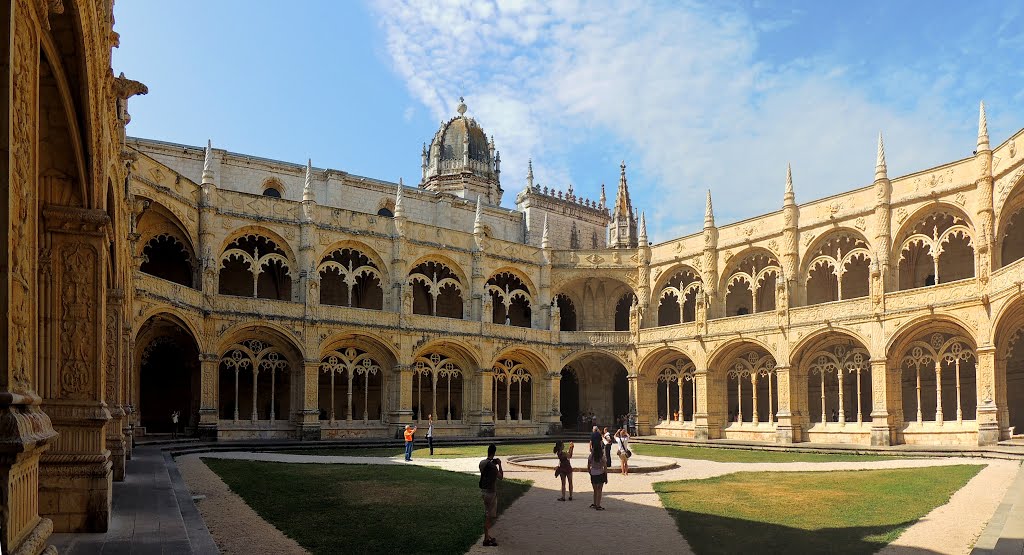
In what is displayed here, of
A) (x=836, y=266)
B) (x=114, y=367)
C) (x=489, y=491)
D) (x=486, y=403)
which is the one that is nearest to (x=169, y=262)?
(x=486, y=403)

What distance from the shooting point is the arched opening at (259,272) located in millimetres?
35469

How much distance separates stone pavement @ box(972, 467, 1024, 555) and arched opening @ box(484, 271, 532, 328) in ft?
93.6

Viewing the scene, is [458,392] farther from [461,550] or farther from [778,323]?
[461,550]

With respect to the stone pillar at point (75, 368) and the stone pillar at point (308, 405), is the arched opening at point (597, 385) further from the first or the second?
the stone pillar at point (75, 368)

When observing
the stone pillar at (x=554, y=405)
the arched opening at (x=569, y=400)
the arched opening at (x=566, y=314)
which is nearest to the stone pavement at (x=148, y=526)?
the stone pillar at (x=554, y=405)

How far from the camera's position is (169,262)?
115 ft

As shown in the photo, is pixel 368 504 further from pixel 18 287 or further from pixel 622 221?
pixel 622 221

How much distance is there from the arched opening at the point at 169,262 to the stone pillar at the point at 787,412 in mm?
25401

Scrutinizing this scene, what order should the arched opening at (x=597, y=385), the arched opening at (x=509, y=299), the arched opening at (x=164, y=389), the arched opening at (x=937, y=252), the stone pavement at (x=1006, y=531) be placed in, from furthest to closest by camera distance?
the arched opening at (x=597, y=385)
the arched opening at (x=509, y=299)
the arched opening at (x=164, y=389)
the arched opening at (x=937, y=252)
the stone pavement at (x=1006, y=531)

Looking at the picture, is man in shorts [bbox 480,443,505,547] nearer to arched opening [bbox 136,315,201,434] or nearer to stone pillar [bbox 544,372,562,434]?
arched opening [bbox 136,315,201,434]

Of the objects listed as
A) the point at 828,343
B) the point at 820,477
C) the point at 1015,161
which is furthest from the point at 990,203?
the point at 820,477

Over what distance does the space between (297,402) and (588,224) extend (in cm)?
2706

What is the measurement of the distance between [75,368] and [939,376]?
29.8m

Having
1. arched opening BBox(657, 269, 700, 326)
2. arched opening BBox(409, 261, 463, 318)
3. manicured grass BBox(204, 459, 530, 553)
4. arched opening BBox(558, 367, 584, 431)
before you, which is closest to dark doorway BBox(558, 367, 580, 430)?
arched opening BBox(558, 367, 584, 431)
